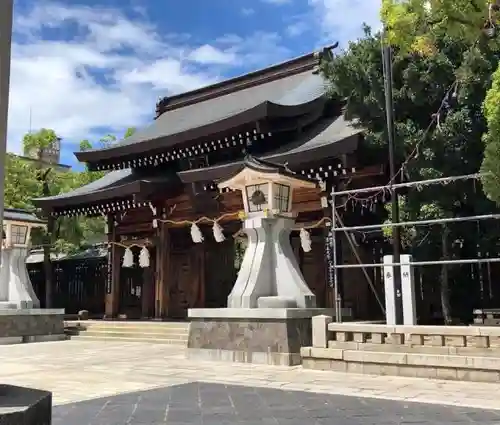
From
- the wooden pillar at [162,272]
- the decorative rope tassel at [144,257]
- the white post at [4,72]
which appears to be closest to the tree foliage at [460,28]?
the white post at [4,72]

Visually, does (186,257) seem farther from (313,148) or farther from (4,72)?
(4,72)

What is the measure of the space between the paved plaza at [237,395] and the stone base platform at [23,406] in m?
2.19

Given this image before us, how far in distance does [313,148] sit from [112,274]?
8.26 meters

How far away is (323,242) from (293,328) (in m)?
5.09

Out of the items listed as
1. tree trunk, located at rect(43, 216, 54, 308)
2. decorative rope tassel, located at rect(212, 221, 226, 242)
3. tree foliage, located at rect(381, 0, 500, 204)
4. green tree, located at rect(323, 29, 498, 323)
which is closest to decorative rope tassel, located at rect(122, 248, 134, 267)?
decorative rope tassel, located at rect(212, 221, 226, 242)

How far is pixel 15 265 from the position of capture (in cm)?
1544

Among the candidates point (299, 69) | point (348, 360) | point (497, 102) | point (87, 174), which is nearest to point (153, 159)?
point (299, 69)

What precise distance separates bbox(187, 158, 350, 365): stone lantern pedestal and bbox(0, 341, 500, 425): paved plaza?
0.43 m

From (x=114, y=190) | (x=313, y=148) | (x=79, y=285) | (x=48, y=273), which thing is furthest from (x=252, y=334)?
(x=48, y=273)

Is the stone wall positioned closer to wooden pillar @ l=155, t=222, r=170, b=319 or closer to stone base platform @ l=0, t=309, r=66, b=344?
wooden pillar @ l=155, t=222, r=170, b=319

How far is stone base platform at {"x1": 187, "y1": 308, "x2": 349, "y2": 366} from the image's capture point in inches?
366

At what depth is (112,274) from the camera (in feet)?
57.1

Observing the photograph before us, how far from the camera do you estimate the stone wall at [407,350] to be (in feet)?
24.1

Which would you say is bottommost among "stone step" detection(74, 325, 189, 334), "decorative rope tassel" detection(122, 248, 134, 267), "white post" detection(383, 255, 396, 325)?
"stone step" detection(74, 325, 189, 334)
